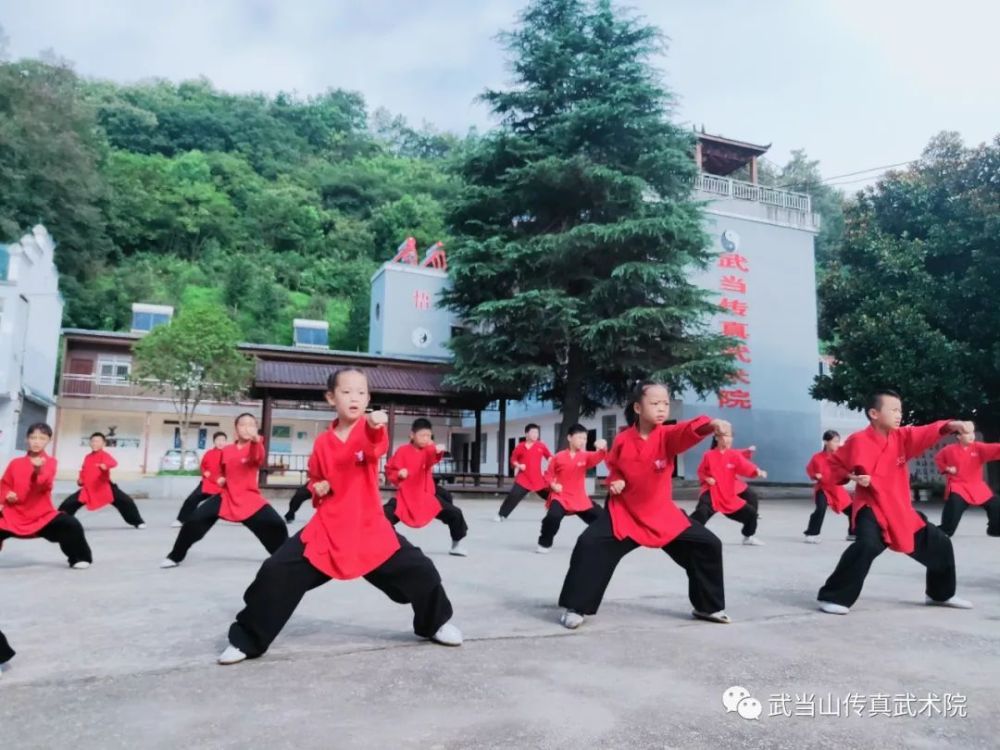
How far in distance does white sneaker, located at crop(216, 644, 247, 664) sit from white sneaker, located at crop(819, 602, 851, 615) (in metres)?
3.55

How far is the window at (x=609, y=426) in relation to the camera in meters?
24.2

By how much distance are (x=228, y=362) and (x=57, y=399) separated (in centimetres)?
1224

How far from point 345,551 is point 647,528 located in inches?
72.0

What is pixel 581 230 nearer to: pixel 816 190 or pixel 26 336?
pixel 26 336

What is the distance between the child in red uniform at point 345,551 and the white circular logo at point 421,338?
85.2ft

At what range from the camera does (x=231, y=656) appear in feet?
11.6

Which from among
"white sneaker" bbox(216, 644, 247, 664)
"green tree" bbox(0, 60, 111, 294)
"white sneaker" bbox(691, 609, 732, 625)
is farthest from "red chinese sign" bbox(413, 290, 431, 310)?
"white sneaker" bbox(216, 644, 247, 664)

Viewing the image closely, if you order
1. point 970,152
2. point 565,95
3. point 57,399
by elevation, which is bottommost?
point 57,399

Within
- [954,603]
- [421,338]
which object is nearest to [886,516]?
[954,603]

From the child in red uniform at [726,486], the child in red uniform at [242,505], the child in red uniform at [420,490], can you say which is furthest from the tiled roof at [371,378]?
the child in red uniform at [242,505]

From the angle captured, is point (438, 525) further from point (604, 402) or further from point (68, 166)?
point (68, 166)

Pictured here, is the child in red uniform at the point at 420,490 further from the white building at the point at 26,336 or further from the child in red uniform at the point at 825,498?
the white building at the point at 26,336

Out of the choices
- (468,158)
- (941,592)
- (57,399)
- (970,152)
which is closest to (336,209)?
(57,399)

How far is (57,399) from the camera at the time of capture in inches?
1054
